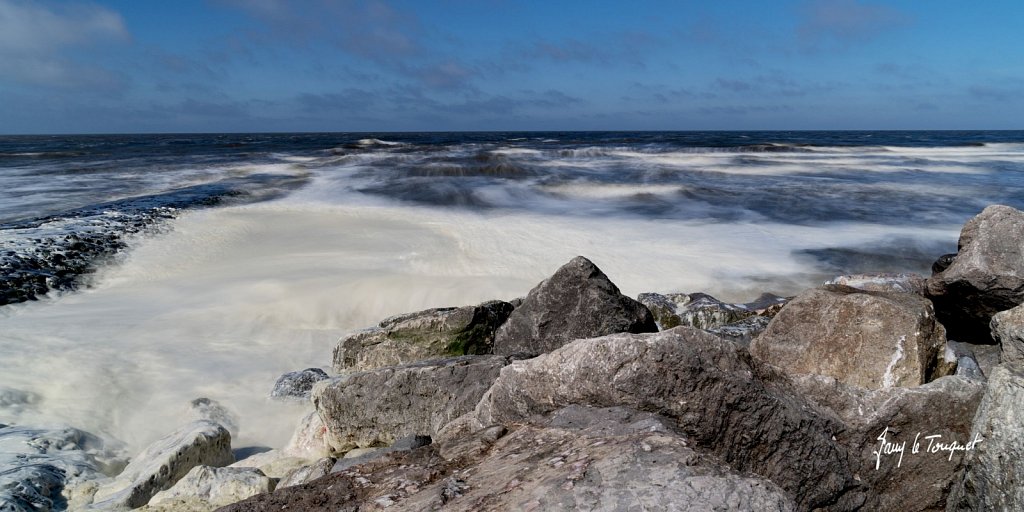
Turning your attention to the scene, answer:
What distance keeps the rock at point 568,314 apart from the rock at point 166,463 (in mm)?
2085

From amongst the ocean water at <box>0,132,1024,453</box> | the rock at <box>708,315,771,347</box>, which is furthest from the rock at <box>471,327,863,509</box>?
the ocean water at <box>0,132,1024,453</box>

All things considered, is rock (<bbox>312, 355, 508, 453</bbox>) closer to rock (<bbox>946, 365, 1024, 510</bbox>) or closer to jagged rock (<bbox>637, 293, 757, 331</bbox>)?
rock (<bbox>946, 365, 1024, 510</bbox>)

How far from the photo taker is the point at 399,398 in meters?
4.28

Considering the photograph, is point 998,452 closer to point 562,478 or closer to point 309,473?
point 562,478

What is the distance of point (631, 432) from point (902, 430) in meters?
1.39

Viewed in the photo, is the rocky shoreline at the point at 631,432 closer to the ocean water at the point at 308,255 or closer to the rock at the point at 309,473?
the rock at the point at 309,473

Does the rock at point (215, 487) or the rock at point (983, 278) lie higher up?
the rock at point (983, 278)

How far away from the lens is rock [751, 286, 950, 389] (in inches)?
149

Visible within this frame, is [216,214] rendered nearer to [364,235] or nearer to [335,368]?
[364,235]

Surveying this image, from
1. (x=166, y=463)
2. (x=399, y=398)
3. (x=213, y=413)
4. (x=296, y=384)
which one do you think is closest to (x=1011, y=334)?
(x=399, y=398)

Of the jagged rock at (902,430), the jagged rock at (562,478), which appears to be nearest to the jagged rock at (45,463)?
the jagged rock at (562,478)

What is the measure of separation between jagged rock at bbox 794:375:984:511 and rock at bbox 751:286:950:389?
2.63 ft

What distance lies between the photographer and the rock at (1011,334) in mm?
3264

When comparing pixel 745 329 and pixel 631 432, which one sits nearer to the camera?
pixel 631 432
